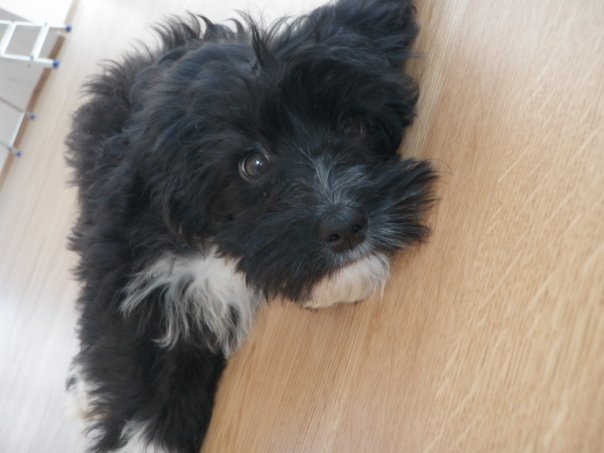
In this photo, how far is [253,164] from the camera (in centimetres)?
165

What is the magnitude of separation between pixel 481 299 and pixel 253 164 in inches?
30.9

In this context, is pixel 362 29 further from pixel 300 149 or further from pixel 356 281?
pixel 356 281

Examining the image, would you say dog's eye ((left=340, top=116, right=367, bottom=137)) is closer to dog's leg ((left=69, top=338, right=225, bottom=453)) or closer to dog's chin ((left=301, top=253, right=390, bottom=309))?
dog's chin ((left=301, top=253, right=390, bottom=309))

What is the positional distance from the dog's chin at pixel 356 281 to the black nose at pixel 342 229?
0.06m

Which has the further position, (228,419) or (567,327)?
(228,419)

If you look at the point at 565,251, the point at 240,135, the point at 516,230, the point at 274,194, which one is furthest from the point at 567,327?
the point at 240,135

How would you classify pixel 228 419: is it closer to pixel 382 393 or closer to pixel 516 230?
pixel 382 393

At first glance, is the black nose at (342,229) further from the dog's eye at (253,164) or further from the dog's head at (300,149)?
the dog's eye at (253,164)

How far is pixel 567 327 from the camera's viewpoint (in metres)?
0.94

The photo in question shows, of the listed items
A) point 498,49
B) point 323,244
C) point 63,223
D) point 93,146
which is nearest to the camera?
point 498,49

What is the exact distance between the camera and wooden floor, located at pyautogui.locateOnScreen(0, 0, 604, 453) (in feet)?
3.15

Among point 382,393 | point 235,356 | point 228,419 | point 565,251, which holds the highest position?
point 565,251

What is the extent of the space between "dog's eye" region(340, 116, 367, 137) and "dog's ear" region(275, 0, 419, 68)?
0.19 meters

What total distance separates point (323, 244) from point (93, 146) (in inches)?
52.4
